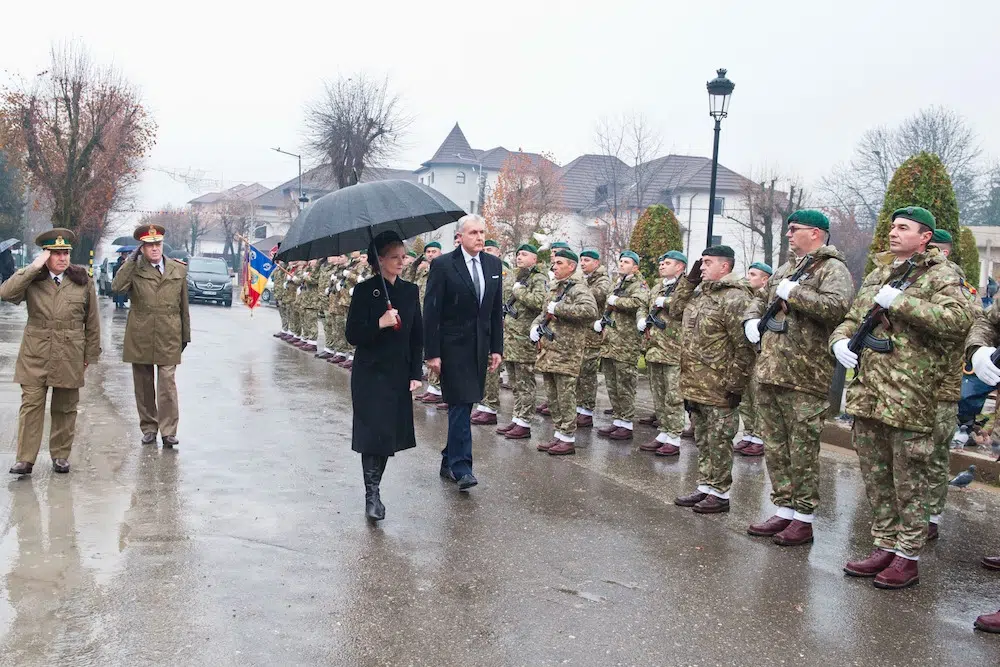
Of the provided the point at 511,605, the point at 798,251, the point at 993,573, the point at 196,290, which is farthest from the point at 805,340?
the point at 196,290

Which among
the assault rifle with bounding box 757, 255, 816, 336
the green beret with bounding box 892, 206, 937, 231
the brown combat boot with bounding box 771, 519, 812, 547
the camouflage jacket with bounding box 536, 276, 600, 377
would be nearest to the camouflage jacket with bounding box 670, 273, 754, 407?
the assault rifle with bounding box 757, 255, 816, 336

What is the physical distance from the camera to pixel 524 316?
33.5ft

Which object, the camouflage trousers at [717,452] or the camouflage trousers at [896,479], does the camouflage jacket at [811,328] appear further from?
the camouflage trousers at [717,452]

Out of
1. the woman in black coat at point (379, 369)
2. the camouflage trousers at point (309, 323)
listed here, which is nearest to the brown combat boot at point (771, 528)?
the woman in black coat at point (379, 369)

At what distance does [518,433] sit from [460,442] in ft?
7.96

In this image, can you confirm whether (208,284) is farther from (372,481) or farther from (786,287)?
(786,287)

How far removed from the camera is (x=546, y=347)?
8867 mm

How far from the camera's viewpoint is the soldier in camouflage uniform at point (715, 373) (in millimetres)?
6734

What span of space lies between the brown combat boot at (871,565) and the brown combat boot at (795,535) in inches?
20.9

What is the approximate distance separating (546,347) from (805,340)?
131 inches

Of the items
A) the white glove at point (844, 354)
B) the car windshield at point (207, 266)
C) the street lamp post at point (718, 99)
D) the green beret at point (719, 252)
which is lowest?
the car windshield at point (207, 266)

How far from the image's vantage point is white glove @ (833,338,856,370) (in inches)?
206

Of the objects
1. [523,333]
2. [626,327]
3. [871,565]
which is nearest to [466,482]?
[871,565]

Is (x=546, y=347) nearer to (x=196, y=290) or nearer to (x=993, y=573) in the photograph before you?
(x=993, y=573)
